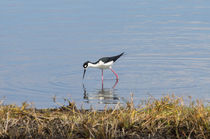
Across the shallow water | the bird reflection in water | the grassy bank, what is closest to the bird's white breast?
the shallow water

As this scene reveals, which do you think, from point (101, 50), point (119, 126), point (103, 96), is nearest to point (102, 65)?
point (101, 50)

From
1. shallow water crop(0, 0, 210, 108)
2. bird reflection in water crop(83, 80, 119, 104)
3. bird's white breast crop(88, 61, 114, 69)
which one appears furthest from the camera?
bird's white breast crop(88, 61, 114, 69)

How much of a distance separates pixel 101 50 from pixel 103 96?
4.50 meters

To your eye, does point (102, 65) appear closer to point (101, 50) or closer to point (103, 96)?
point (101, 50)

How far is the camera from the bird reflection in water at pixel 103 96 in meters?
10.7

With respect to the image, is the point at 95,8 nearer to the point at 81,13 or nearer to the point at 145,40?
the point at 81,13

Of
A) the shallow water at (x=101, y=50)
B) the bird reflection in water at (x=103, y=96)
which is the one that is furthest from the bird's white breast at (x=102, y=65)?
the bird reflection in water at (x=103, y=96)

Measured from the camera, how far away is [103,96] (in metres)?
11.2

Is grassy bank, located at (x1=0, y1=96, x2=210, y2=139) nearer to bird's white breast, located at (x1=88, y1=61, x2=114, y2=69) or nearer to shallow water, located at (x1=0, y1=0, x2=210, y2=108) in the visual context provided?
shallow water, located at (x1=0, y1=0, x2=210, y2=108)

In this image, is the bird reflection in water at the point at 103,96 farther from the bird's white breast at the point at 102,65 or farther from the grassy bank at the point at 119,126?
the grassy bank at the point at 119,126

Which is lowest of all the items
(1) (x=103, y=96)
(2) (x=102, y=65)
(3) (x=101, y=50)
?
(1) (x=103, y=96)

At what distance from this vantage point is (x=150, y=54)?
14961mm

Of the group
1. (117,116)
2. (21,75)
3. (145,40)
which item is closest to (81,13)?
(145,40)

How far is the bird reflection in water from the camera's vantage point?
10.7 meters
